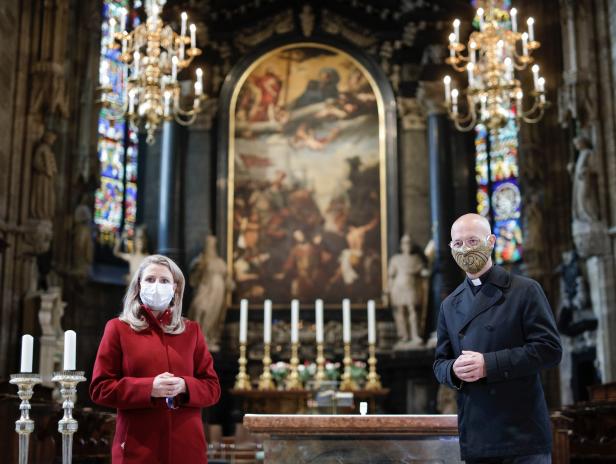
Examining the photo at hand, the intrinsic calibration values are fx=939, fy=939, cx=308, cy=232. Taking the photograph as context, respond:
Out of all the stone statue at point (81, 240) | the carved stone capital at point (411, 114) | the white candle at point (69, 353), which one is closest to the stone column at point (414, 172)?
the carved stone capital at point (411, 114)

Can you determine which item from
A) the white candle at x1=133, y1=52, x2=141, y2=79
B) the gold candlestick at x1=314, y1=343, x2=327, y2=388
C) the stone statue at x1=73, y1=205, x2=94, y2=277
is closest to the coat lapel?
the gold candlestick at x1=314, y1=343, x2=327, y2=388

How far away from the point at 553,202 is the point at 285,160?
476cm

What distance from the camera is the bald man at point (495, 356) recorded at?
142 inches

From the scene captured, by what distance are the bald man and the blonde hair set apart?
3.76ft

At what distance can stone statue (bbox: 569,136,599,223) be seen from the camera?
12695 millimetres

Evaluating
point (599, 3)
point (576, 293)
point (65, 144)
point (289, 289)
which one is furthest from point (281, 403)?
point (599, 3)

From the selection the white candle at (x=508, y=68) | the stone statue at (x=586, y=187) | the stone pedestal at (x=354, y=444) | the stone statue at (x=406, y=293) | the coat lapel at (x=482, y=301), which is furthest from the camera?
the stone statue at (x=406, y=293)

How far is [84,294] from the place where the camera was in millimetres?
16266

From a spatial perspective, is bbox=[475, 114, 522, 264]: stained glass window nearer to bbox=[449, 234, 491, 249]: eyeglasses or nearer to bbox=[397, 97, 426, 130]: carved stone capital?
bbox=[397, 97, 426, 130]: carved stone capital

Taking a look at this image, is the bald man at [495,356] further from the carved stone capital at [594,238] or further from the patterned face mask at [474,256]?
the carved stone capital at [594,238]

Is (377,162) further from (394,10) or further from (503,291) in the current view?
(503,291)

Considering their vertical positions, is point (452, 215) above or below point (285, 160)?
below

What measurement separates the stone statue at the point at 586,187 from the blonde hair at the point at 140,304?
31.4 ft

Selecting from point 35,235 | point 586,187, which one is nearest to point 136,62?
point 35,235
